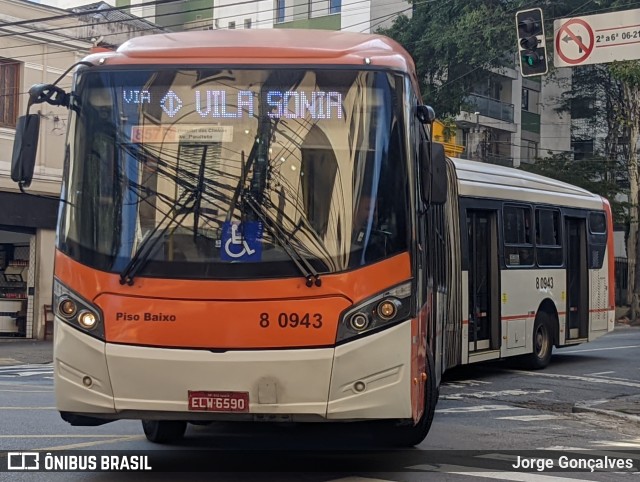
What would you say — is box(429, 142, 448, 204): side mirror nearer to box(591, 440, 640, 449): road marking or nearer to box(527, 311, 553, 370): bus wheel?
box(591, 440, 640, 449): road marking

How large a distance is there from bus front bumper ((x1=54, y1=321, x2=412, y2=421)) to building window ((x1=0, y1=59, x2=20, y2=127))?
21.7m

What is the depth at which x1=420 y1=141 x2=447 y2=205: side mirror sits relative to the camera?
805 centimetres

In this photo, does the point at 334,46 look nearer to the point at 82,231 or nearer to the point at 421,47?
the point at 82,231

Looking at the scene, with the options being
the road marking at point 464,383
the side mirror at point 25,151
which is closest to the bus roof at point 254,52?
the side mirror at point 25,151

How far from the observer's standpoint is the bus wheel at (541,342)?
56.5 ft

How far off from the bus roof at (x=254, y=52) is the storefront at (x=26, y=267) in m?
20.7

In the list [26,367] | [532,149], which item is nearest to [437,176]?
[26,367]

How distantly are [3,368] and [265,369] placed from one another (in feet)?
50.5

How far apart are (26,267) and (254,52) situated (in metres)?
22.1

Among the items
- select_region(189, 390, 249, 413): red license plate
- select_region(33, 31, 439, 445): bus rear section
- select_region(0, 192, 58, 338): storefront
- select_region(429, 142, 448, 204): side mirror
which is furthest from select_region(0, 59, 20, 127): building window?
select_region(189, 390, 249, 413): red license plate

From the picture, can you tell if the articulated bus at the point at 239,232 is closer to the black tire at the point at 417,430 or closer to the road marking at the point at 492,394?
the black tire at the point at 417,430

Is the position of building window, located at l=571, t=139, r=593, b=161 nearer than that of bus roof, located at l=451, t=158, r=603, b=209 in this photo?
No

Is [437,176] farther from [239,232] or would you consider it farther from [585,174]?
[585,174]

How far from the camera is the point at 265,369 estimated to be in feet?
23.0
